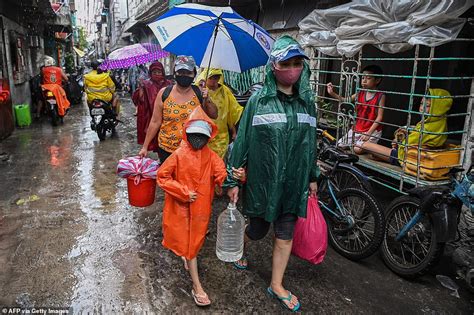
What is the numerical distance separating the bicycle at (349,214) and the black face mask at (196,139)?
1742mm

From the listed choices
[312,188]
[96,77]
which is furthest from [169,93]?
[96,77]

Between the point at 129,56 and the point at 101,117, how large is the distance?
64.9 inches

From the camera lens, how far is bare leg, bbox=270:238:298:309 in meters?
2.95

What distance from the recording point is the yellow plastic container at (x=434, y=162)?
369 cm

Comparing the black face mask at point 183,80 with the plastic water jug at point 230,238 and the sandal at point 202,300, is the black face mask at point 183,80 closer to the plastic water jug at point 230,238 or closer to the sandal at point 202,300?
the plastic water jug at point 230,238

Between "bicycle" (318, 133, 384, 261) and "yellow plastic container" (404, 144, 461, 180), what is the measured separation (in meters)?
0.54

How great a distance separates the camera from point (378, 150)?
176 inches

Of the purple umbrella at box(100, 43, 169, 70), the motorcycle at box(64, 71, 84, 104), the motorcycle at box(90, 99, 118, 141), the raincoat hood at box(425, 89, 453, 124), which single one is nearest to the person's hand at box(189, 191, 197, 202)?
the raincoat hood at box(425, 89, 453, 124)

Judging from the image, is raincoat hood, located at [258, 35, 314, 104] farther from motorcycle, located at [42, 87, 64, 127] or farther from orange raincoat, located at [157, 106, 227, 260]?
motorcycle, located at [42, 87, 64, 127]

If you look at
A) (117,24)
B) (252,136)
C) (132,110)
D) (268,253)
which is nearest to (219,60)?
(252,136)

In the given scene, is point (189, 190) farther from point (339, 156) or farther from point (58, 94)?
point (58, 94)

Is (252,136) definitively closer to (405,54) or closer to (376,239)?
(376,239)

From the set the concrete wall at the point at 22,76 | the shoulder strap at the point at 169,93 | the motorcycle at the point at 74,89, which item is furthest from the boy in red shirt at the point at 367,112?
the motorcycle at the point at 74,89

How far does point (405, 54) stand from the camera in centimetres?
553
